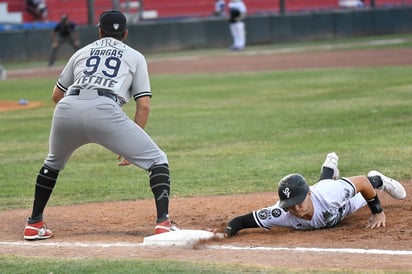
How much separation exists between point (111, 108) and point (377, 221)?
225 centimetres

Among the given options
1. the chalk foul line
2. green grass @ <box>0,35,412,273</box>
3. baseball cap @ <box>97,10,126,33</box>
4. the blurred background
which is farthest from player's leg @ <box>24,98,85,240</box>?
the blurred background

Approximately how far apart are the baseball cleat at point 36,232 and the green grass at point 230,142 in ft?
3.38

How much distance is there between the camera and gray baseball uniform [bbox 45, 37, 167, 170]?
7.10m

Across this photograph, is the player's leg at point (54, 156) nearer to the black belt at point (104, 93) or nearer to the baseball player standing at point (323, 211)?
the black belt at point (104, 93)

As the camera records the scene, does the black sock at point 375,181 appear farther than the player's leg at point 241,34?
No

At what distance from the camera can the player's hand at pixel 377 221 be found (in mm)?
7348

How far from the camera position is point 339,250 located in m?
6.53

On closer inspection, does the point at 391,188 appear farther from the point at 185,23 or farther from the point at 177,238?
the point at 185,23

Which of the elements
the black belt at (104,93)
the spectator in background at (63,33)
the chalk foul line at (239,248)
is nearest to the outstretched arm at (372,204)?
the chalk foul line at (239,248)

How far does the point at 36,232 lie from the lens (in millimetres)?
7605

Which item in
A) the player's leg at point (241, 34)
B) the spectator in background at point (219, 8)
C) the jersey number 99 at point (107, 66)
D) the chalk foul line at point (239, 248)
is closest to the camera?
the chalk foul line at point (239, 248)

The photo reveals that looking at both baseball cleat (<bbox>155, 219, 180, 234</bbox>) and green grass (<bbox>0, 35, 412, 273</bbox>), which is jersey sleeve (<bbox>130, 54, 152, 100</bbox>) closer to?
baseball cleat (<bbox>155, 219, 180, 234</bbox>)

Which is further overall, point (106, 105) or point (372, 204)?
point (372, 204)

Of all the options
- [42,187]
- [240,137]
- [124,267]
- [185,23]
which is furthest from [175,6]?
[124,267]
